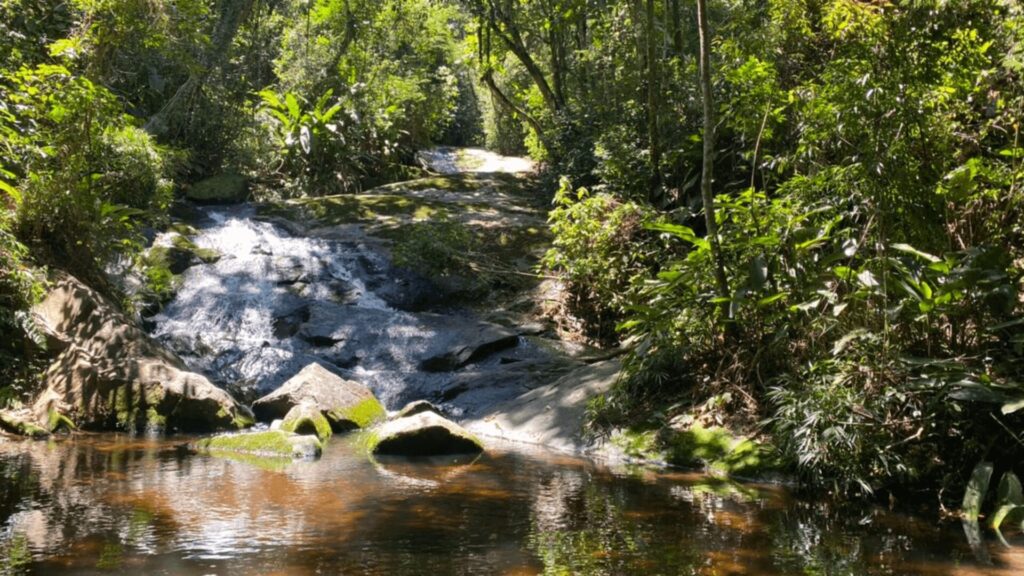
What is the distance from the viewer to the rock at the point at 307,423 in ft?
29.5

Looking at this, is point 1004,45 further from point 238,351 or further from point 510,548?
point 238,351

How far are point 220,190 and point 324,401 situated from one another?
443 inches

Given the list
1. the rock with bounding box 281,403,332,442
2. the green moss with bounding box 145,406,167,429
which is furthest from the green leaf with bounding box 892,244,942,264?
the green moss with bounding box 145,406,167,429

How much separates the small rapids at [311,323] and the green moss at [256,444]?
2.99m

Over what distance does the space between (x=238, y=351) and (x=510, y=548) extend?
8.23 meters

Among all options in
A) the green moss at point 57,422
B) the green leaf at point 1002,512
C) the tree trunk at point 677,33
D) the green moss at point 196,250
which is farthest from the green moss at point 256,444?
the tree trunk at point 677,33

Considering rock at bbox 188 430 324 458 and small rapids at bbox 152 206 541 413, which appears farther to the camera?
small rapids at bbox 152 206 541 413

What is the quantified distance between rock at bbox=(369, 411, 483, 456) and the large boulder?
7.27 ft

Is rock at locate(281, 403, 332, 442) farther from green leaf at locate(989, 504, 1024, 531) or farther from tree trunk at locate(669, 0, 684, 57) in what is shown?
tree trunk at locate(669, 0, 684, 57)

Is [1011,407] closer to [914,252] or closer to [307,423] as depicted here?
[914,252]

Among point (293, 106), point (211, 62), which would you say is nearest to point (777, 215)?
point (211, 62)

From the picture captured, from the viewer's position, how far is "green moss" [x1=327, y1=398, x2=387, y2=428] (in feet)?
31.9

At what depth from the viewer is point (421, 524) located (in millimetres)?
5570

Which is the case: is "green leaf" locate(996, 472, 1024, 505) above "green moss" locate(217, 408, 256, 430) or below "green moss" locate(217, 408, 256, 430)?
below
